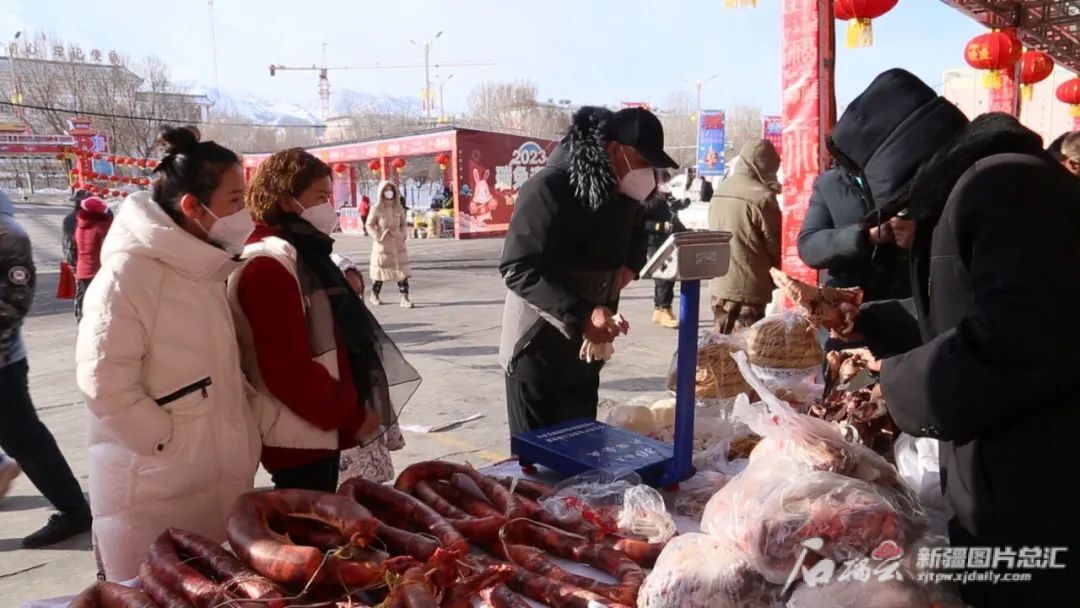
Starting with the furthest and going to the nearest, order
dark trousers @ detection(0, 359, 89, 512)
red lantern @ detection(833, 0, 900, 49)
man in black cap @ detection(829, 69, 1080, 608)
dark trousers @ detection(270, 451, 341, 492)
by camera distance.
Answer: red lantern @ detection(833, 0, 900, 49) → dark trousers @ detection(0, 359, 89, 512) → dark trousers @ detection(270, 451, 341, 492) → man in black cap @ detection(829, 69, 1080, 608)

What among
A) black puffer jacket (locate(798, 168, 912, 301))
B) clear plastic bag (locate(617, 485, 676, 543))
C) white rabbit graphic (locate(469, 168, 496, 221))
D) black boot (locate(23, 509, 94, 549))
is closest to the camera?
clear plastic bag (locate(617, 485, 676, 543))

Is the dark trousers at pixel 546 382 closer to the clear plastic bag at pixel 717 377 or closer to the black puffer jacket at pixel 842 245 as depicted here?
the clear plastic bag at pixel 717 377

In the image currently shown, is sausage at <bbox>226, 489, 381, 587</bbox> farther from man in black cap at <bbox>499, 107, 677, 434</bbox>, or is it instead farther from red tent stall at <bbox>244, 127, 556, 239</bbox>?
red tent stall at <bbox>244, 127, 556, 239</bbox>

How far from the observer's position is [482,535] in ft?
5.32

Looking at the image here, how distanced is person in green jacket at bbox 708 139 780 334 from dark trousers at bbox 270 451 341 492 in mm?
3914

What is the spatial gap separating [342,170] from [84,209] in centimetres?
2037

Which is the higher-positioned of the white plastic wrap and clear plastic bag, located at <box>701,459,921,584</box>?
clear plastic bag, located at <box>701,459,921,584</box>

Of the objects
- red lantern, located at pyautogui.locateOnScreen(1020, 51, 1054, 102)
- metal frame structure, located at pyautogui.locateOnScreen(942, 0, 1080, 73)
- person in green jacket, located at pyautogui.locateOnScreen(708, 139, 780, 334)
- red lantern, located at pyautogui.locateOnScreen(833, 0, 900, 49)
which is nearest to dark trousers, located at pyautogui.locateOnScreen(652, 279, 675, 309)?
person in green jacket, located at pyautogui.locateOnScreen(708, 139, 780, 334)

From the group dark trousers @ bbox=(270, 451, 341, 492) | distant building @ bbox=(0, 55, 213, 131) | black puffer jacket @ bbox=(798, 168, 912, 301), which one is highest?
distant building @ bbox=(0, 55, 213, 131)

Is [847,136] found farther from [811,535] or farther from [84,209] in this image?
[84,209]

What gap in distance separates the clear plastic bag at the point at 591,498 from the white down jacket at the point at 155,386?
0.87 meters

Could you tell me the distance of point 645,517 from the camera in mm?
1688

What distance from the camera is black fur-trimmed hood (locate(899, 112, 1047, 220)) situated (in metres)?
1.22

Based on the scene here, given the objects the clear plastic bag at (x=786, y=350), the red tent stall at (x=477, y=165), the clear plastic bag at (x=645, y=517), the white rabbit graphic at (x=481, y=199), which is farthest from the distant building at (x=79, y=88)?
the clear plastic bag at (x=645, y=517)
